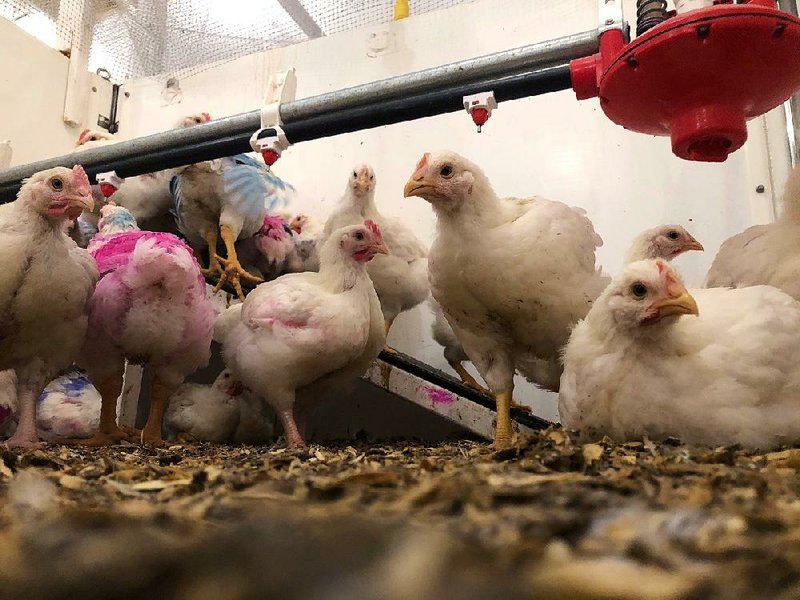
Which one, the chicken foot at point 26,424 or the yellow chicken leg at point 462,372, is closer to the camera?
the chicken foot at point 26,424

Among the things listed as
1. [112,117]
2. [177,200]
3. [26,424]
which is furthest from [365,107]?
[112,117]

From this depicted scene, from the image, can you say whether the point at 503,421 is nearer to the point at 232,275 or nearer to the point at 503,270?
the point at 503,270

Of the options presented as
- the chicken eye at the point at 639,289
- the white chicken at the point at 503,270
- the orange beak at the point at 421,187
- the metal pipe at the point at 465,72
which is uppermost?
the metal pipe at the point at 465,72

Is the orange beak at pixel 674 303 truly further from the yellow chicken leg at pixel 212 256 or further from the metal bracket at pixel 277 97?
the yellow chicken leg at pixel 212 256

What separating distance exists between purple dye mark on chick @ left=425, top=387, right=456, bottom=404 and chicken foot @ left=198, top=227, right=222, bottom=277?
3.47 ft

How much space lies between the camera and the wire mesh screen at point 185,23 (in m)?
2.99

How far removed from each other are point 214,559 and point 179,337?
5.62 ft

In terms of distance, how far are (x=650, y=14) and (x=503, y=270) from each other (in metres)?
0.68

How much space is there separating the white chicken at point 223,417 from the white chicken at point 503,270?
1.03 meters

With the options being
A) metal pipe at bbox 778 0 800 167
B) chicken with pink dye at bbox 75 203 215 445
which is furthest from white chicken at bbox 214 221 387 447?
metal pipe at bbox 778 0 800 167

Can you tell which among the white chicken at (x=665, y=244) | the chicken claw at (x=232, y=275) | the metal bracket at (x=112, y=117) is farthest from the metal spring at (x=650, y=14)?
the metal bracket at (x=112, y=117)

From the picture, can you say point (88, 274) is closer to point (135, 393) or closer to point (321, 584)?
point (135, 393)

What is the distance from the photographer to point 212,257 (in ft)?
9.12

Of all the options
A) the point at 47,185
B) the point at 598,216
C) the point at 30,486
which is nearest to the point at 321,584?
the point at 30,486
